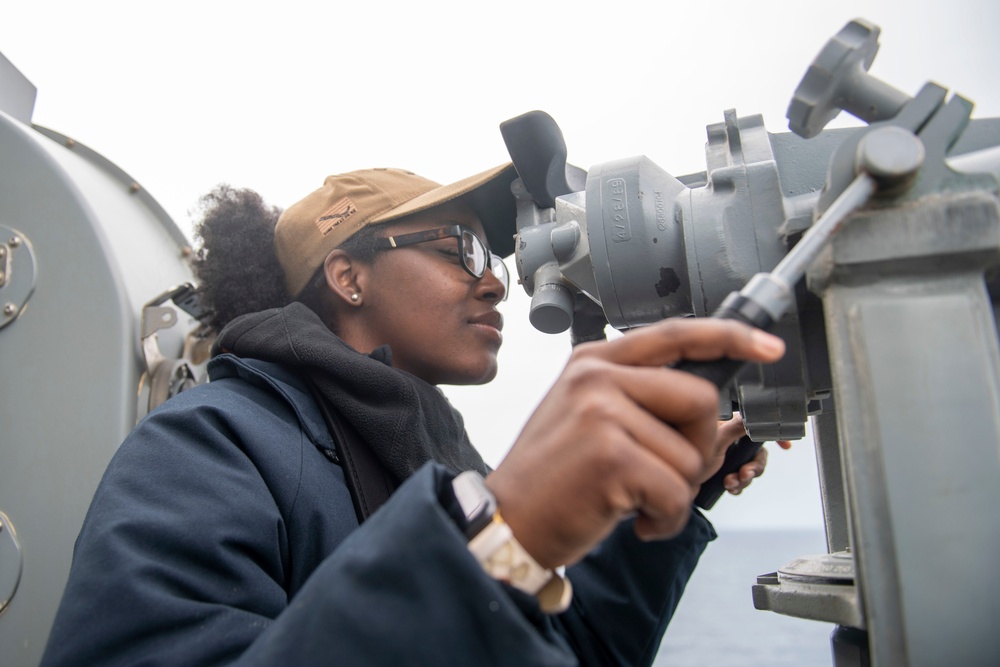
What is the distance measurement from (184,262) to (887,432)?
173 centimetres

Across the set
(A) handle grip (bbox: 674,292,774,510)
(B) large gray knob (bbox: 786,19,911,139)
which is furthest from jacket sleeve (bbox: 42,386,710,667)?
(B) large gray knob (bbox: 786,19,911,139)

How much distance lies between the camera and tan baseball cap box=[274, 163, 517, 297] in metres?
1.65

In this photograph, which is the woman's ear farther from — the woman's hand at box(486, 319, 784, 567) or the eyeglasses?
the woman's hand at box(486, 319, 784, 567)

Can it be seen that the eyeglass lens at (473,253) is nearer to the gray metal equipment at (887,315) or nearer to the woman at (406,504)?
the woman at (406,504)

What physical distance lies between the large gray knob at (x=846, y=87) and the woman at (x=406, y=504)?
0.24 metres

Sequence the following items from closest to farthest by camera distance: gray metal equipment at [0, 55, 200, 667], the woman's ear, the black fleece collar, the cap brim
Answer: the black fleece collar < gray metal equipment at [0, 55, 200, 667] < the cap brim < the woman's ear

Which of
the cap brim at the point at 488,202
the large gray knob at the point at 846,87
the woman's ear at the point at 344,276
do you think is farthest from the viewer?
the woman's ear at the point at 344,276

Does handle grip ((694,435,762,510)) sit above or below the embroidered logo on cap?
below

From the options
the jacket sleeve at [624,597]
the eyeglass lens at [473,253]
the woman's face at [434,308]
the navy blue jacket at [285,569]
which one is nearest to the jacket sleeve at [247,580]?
the navy blue jacket at [285,569]

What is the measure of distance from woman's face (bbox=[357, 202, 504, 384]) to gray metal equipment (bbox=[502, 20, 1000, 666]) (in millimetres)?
848

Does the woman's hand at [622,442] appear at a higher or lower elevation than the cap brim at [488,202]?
lower

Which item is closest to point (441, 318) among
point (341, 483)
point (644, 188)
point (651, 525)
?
point (341, 483)

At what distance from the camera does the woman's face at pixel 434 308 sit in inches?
61.6

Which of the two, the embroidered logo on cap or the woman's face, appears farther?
the embroidered logo on cap
